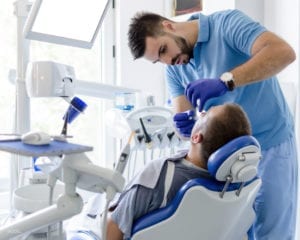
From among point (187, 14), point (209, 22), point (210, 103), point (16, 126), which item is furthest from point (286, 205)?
point (187, 14)

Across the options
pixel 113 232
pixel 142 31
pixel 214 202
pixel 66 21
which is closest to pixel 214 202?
pixel 214 202

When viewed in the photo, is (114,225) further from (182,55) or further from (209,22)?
(209,22)

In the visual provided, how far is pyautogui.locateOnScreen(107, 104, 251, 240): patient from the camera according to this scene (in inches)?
46.3

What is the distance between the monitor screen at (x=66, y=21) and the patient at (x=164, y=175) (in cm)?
65

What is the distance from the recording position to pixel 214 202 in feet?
3.53

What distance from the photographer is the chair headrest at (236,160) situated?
1.02 m

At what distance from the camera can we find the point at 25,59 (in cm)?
159

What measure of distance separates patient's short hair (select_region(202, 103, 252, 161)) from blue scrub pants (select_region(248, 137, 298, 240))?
1.24 ft

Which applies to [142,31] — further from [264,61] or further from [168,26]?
[264,61]

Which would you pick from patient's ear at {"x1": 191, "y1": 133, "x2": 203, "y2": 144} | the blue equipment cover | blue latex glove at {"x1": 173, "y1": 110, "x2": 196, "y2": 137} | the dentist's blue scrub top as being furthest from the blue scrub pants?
the blue equipment cover

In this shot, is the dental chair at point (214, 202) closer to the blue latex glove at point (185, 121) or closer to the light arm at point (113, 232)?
the light arm at point (113, 232)

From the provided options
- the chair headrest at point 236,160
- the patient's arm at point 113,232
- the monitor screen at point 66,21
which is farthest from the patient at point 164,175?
the monitor screen at point 66,21

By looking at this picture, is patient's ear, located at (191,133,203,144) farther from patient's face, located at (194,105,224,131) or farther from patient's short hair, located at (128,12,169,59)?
patient's short hair, located at (128,12,169,59)

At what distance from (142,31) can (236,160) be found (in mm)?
745
